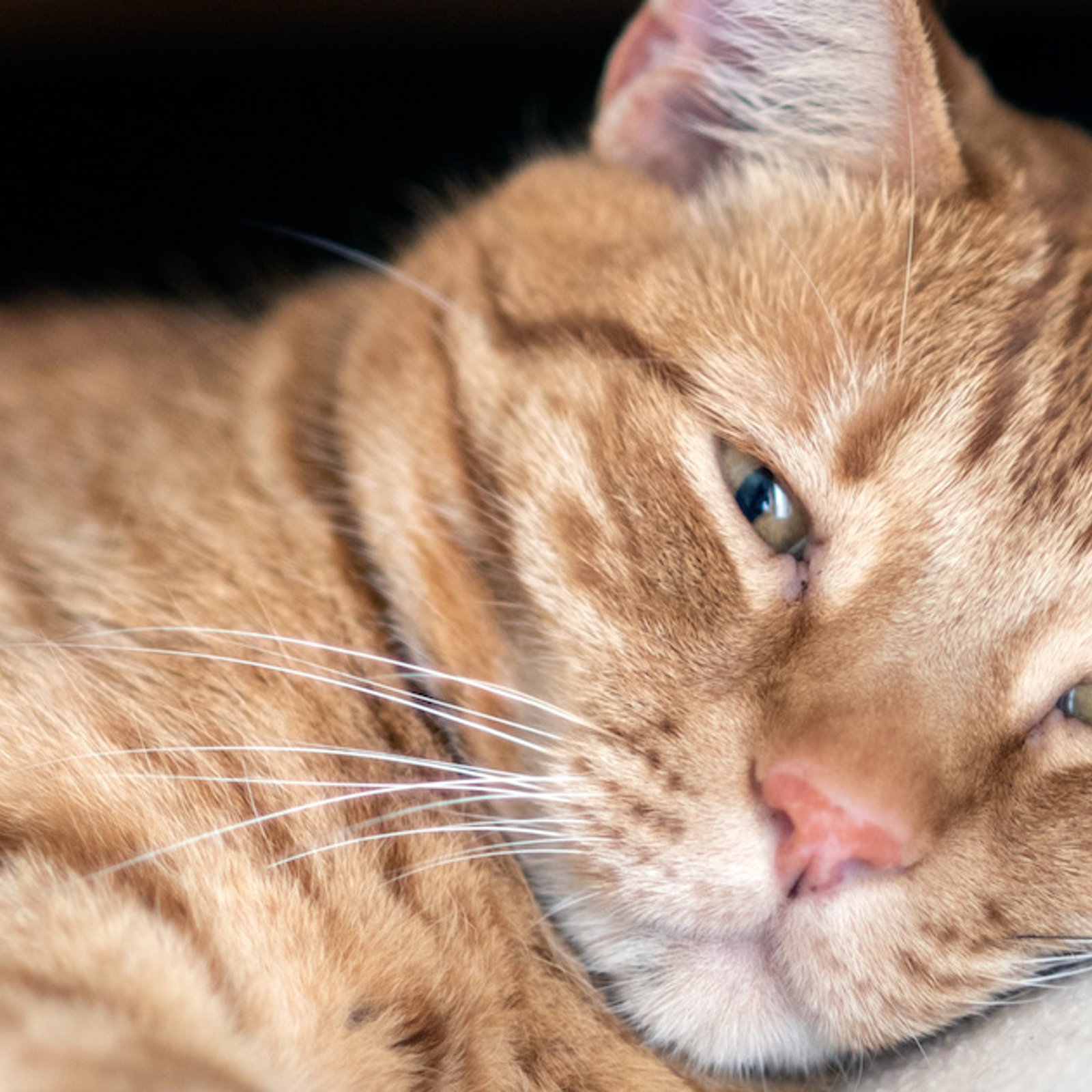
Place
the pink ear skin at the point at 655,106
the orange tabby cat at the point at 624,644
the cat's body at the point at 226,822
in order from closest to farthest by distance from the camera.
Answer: the cat's body at the point at 226,822, the orange tabby cat at the point at 624,644, the pink ear skin at the point at 655,106

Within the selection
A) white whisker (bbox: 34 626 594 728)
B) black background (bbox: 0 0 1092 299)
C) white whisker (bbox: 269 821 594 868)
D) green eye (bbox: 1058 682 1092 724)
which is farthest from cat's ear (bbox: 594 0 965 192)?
black background (bbox: 0 0 1092 299)

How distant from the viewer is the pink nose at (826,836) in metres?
1.35

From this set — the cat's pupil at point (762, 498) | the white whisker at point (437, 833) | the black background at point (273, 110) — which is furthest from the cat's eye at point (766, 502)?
the black background at point (273, 110)

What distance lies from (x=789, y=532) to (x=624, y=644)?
0.25 metres

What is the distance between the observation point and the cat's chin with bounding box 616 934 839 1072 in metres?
1.49

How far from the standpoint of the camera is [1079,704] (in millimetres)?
1538

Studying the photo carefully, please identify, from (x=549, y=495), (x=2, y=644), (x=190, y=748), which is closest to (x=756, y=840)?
(x=549, y=495)

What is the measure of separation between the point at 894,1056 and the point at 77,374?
160cm

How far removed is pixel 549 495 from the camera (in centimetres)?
169

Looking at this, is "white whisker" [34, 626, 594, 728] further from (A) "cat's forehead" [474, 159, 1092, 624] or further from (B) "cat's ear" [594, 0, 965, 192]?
(B) "cat's ear" [594, 0, 965, 192]

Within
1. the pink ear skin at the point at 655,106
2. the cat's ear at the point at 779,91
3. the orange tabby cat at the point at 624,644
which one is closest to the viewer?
the orange tabby cat at the point at 624,644

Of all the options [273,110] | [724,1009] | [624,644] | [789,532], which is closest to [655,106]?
[789,532]

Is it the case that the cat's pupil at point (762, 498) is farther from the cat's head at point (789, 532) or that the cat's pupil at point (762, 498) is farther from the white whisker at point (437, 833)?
the white whisker at point (437, 833)

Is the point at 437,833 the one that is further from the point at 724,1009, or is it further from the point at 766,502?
the point at 766,502
